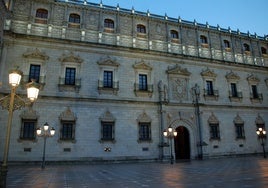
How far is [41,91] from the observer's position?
16891mm

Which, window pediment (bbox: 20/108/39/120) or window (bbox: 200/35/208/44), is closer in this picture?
window pediment (bbox: 20/108/39/120)

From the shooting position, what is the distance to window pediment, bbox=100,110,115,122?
1783 cm

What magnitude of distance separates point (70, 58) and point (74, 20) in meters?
3.79

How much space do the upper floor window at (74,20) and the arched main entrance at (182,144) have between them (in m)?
13.7

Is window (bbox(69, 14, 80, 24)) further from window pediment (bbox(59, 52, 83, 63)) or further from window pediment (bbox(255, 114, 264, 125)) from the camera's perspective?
window pediment (bbox(255, 114, 264, 125))

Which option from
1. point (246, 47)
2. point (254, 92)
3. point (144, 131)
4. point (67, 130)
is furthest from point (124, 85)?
point (246, 47)

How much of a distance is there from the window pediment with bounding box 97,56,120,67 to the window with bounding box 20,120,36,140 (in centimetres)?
727

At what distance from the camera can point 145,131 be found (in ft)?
62.2

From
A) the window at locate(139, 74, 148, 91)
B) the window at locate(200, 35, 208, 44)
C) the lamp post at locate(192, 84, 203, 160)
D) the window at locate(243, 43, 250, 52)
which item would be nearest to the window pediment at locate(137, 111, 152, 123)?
the window at locate(139, 74, 148, 91)

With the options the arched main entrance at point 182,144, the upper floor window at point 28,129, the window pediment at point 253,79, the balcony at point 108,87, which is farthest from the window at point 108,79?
the window pediment at point 253,79

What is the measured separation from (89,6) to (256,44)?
20.4 metres

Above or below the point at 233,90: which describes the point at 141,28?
above

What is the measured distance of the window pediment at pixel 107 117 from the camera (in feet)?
58.5

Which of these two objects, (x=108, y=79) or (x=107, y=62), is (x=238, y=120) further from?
(x=107, y=62)
